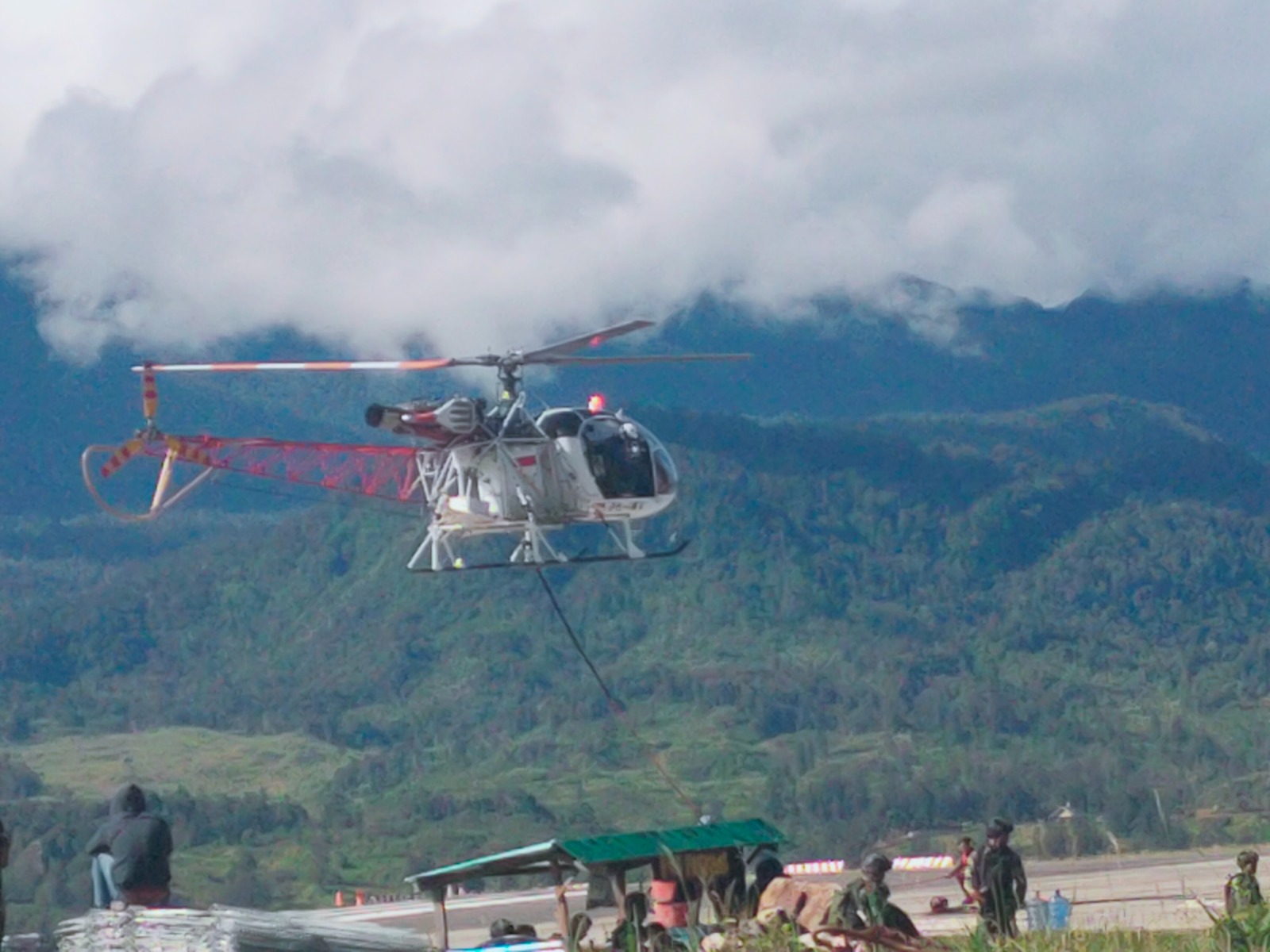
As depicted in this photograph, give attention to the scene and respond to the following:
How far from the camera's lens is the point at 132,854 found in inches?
794

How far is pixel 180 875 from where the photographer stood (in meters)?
116

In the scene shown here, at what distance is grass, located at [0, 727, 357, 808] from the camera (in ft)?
563

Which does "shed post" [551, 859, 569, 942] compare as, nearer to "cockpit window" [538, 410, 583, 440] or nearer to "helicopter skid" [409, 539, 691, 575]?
"helicopter skid" [409, 539, 691, 575]

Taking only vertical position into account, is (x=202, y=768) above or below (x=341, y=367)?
above

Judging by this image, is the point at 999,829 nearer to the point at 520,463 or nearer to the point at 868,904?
the point at 868,904

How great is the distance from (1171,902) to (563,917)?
19.7 metres

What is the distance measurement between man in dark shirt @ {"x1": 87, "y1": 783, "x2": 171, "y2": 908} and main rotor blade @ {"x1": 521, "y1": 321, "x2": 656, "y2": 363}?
22.1 meters

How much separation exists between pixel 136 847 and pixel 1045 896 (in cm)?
3402

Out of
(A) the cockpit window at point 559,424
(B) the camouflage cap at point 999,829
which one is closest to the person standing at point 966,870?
(B) the camouflage cap at point 999,829

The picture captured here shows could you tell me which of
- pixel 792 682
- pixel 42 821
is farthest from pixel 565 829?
pixel 792 682

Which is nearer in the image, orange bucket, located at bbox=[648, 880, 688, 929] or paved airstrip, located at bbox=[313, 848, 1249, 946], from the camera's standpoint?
orange bucket, located at bbox=[648, 880, 688, 929]

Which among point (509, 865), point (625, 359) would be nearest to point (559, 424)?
point (625, 359)

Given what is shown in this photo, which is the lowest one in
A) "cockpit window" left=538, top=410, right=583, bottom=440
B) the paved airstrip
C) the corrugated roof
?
the paved airstrip

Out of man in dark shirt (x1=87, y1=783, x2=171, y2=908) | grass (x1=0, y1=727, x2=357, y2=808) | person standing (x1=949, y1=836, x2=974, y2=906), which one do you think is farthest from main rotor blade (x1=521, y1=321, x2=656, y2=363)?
grass (x1=0, y1=727, x2=357, y2=808)
